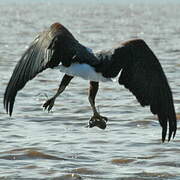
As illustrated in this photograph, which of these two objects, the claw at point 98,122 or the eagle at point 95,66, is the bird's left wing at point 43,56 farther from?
the claw at point 98,122

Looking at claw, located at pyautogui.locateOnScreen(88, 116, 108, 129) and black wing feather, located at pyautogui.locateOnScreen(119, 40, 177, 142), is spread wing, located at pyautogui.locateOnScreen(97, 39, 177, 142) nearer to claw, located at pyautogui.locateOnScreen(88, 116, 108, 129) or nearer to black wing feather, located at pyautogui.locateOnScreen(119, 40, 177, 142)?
black wing feather, located at pyautogui.locateOnScreen(119, 40, 177, 142)

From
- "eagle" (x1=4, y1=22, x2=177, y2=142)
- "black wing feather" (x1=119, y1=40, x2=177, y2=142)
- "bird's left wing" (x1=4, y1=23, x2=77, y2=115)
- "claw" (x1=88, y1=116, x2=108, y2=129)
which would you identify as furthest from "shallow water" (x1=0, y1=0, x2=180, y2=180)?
"bird's left wing" (x1=4, y1=23, x2=77, y2=115)

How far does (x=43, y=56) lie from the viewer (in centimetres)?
891

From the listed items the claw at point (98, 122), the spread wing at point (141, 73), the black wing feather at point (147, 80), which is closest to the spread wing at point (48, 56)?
the spread wing at point (141, 73)

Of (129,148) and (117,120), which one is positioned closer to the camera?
(129,148)

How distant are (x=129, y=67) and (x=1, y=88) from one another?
7.92 m

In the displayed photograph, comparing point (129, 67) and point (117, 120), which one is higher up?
point (129, 67)

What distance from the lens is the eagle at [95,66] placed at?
8.91 meters

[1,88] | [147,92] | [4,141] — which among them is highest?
[147,92]

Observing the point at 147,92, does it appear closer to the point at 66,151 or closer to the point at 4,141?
the point at 66,151

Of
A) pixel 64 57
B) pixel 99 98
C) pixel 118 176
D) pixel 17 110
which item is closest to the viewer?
pixel 64 57

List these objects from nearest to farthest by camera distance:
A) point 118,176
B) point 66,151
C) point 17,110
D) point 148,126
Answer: point 118,176, point 66,151, point 148,126, point 17,110

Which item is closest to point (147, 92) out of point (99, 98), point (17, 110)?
point (17, 110)

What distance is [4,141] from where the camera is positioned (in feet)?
38.8
